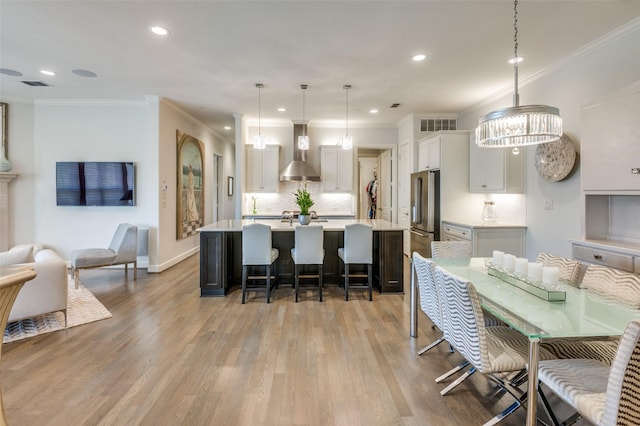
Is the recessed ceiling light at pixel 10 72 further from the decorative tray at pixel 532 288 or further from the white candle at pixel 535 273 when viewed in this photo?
the white candle at pixel 535 273

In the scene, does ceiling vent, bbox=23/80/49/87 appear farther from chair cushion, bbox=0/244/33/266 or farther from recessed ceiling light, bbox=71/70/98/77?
chair cushion, bbox=0/244/33/266

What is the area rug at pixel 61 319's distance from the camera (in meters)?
3.08

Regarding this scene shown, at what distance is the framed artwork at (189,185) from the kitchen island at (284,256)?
6.94 feet

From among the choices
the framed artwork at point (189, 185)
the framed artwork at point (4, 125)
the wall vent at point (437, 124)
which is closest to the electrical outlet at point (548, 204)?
the wall vent at point (437, 124)

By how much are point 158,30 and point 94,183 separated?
3.57 m

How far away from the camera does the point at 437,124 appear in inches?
251

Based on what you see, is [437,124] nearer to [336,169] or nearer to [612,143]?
[336,169]

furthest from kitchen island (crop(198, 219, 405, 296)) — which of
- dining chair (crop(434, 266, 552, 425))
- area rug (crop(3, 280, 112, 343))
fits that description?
dining chair (crop(434, 266, 552, 425))

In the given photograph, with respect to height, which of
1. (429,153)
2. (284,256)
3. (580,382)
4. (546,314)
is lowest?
(580,382)

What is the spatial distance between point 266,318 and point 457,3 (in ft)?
11.4

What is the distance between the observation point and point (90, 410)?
6.55 feet

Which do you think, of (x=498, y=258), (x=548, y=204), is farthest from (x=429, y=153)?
(x=498, y=258)

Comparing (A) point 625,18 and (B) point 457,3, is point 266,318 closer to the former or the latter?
(B) point 457,3

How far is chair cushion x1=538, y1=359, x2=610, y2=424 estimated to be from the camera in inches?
53.8
